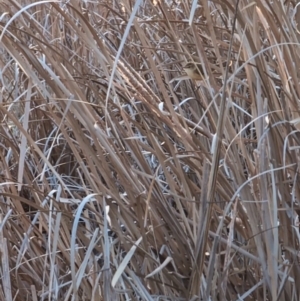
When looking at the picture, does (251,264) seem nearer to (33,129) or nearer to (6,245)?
(6,245)

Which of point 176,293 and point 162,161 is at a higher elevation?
point 162,161

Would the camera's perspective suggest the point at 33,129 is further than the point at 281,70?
Yes

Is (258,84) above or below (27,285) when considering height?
above

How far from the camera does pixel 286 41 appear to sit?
75cm

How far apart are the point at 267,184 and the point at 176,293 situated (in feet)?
0.62

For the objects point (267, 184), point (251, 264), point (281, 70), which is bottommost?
point (251, 264)

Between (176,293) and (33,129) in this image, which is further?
(33,129)

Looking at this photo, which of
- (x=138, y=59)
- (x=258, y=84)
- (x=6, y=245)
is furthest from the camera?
(x=138, y=59)

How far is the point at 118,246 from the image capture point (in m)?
0.84

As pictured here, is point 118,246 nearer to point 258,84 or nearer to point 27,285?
point 27,285

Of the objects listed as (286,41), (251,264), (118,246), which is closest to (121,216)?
(118,246)

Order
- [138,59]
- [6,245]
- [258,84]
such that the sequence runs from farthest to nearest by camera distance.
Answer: [138,59] → [6,245] → [258,84]

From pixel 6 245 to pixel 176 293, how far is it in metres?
0.26

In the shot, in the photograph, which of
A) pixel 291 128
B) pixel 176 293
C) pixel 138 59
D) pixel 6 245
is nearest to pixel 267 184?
pixel 291 128
